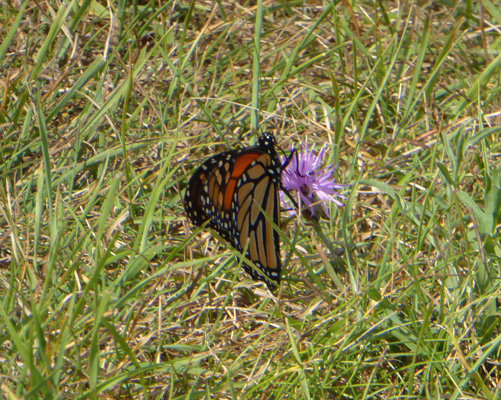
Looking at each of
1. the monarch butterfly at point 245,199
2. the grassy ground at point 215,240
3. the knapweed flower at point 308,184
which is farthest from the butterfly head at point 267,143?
the grassy ground at point 215,240

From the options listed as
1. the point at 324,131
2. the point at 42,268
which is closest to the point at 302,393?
the point at 42,268

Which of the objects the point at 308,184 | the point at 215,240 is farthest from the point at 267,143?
the point at 215,240

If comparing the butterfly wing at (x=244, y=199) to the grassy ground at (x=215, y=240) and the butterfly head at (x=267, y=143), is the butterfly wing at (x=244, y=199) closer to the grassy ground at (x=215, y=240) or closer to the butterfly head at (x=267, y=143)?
the butterfly head at (x=267, y=143)

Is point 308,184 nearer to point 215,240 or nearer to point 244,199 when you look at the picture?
point 244,199

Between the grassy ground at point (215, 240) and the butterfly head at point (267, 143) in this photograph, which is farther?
the butterfly head at point (267, 143)

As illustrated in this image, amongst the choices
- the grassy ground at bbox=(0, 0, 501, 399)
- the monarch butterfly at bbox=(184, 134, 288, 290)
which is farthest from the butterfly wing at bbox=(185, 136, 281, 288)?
the grassy ground at bbox=(0, 0, 501, 399)

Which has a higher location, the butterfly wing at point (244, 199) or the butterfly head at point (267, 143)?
the butterfly head at point (267, 143)

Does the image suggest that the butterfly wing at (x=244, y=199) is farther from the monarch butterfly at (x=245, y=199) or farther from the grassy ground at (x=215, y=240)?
the grassy ground at (x=215, y=240)

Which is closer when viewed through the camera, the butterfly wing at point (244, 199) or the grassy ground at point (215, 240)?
the grassy ground at point (215, 240)
